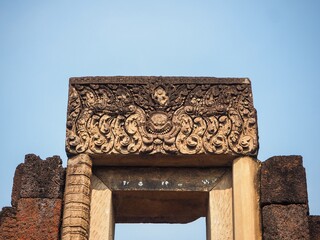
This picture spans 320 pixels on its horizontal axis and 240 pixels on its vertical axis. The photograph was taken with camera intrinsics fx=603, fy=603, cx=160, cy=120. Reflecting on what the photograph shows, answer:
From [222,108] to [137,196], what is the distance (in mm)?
1554

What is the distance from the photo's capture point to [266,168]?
284 inches

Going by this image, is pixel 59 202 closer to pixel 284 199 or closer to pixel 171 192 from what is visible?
pixel 171 192

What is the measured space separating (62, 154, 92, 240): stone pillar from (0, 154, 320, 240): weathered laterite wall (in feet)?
0.37

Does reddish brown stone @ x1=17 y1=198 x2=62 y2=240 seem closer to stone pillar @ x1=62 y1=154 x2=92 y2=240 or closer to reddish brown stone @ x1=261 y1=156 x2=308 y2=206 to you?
stone pillar @ x1=62 y1=154 x2=92 y2=240

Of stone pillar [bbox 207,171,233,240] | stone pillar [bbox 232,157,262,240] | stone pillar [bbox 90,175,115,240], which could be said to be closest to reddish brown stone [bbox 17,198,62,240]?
stone pillar [bbox 90,175,115,240]

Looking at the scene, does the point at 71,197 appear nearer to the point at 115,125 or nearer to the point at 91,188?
the point at 91,188

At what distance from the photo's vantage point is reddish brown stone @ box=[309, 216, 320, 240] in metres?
6.96

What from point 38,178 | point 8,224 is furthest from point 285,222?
point 8,224

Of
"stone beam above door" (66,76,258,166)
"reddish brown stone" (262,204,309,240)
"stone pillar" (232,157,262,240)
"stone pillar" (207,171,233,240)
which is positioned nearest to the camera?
"reddish brown stone" (262,204,309,240)

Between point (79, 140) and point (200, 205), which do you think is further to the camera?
point (200, 205)

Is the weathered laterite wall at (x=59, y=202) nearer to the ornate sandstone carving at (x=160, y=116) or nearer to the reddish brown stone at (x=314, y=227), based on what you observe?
the reddish brown stone at (x=314, y=227)

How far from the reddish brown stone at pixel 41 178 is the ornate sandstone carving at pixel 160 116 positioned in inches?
10.9

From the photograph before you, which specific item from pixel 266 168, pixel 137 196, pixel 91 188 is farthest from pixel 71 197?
pixel 266 168

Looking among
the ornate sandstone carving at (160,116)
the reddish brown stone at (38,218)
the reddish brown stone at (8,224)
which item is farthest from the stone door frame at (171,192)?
the reddish brown stone at (8,224)
